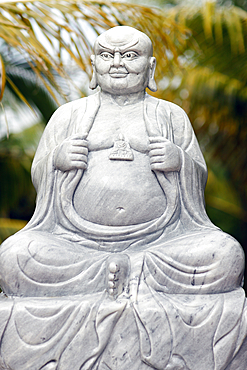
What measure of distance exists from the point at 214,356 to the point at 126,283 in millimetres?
761

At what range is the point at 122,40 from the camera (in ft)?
13.3

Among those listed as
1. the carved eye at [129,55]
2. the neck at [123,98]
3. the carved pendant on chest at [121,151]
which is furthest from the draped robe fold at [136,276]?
the carved eye at [129,55]

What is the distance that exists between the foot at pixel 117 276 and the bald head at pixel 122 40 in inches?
70.3

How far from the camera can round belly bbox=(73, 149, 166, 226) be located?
12.5 feet

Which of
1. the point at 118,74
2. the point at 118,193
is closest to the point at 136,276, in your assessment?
the point at 118,193

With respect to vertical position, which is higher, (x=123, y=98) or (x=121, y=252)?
(x=123, y=98)

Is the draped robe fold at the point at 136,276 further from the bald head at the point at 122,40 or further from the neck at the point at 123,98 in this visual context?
the bald head at the point at 122,40

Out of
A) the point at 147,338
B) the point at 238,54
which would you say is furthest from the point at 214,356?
the point at 238,54

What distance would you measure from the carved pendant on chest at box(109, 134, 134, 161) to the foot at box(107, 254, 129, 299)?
0.85 meters

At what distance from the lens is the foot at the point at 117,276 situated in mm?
3340

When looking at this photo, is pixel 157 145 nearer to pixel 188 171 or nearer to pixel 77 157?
pixel 188 171

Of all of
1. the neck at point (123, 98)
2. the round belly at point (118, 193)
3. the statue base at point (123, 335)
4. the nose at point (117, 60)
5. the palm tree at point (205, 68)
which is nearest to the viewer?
the statue base at point (123, 335)

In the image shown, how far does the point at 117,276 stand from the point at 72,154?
106cm

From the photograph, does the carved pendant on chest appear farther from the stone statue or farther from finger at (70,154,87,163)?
finger at (70,154,87,163)
